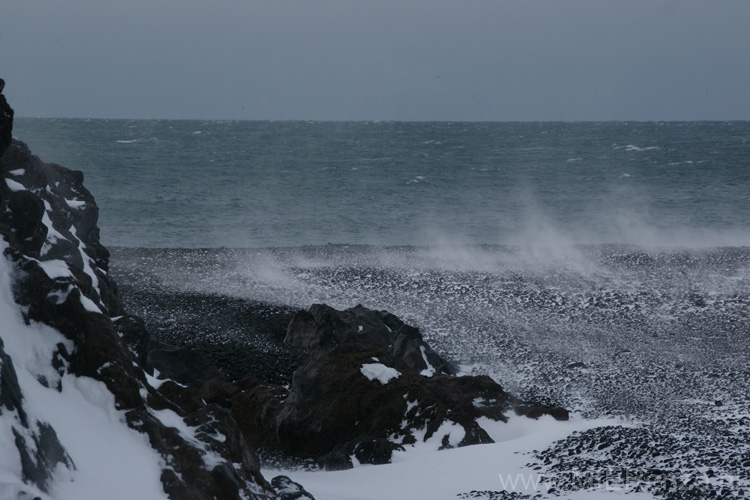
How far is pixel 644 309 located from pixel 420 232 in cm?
2193

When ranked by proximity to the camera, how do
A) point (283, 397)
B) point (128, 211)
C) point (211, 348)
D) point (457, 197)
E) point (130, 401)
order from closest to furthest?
point (130, 401), point (283, 397), point (211, 348), point (128, 211), point (457, 197)

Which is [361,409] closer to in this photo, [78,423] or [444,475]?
[444,475]

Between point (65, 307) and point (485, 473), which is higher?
point (65, 307)

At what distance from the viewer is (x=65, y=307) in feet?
29.2

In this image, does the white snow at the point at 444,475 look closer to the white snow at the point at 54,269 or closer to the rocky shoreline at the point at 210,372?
the rocky shoreline at the point at 210,372

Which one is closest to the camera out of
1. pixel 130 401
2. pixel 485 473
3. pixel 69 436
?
pixel 69 436

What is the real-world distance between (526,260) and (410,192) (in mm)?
28349

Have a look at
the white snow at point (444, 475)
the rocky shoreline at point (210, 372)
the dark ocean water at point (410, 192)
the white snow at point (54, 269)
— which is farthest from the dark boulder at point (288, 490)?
the dark ocean water at point (410, 192)

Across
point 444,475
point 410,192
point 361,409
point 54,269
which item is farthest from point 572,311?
point 410,192

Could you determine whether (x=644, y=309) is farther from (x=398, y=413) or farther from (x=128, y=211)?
(x=128, y=211)

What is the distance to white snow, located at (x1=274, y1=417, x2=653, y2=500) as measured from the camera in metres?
11.0

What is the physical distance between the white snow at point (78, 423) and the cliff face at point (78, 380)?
0.02 meters

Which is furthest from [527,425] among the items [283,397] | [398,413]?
[283,397]

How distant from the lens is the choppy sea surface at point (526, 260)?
17.7 meters
